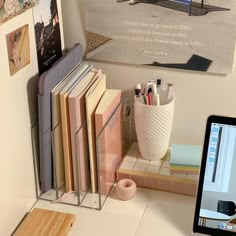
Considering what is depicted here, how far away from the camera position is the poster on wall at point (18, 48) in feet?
3.24

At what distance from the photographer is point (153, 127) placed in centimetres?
121

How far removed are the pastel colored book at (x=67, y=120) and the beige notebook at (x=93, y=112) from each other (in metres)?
0.04

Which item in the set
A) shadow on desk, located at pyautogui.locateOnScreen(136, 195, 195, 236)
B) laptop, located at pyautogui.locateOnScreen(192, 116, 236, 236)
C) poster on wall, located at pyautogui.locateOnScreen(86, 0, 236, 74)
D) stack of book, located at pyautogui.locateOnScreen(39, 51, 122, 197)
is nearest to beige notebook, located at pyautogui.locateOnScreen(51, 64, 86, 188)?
stack of book, located at pyautogui.locateOnScreen(39, 51, 122, 197)

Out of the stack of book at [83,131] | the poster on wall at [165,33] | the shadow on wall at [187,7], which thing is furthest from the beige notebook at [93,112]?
the shadow on wall at [187,7]

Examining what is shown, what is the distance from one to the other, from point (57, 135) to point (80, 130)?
0.06 metres

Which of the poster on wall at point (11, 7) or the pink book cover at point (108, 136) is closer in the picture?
the poster on wall at point (11, 7)

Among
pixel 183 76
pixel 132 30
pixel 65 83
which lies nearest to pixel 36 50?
pixel 65 83

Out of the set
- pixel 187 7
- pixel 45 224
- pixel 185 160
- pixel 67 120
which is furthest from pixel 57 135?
pixel 187 7

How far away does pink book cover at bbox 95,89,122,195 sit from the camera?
1.14 meters

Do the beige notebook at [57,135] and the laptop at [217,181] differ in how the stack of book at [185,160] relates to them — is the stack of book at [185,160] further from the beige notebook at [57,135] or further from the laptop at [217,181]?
the beige notebook at [57,135]

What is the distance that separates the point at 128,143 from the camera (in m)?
1.38

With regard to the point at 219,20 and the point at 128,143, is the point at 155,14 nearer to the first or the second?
the point at 219,20

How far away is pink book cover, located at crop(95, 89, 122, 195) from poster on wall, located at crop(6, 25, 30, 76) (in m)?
0.21

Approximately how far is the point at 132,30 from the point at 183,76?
0.56 ft
